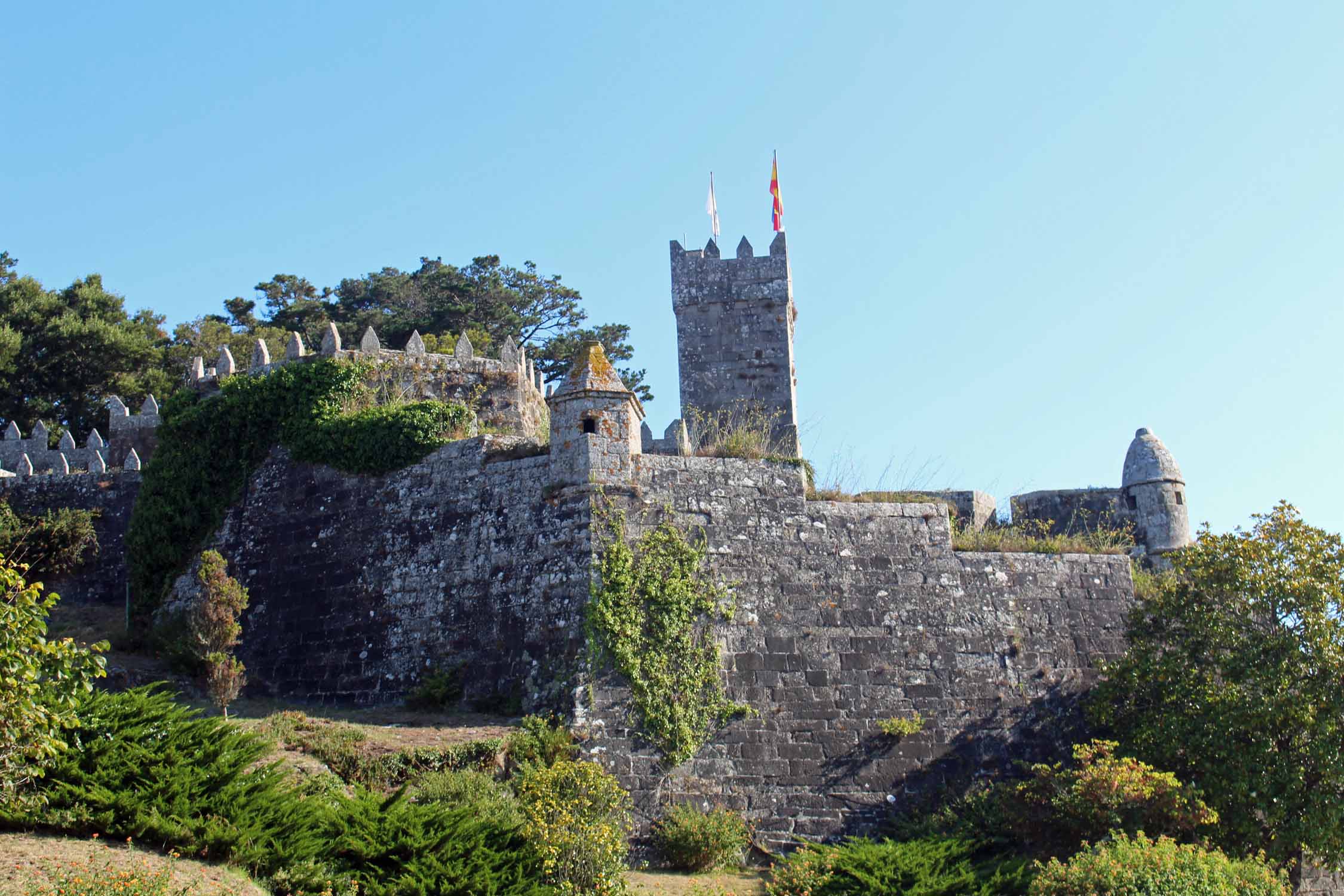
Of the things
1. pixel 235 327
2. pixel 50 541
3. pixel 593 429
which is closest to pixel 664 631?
pixel 593 429

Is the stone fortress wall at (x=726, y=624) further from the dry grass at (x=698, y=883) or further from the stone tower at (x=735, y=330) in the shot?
the stone tower at (x=735, y=330)

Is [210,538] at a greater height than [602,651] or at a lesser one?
greater

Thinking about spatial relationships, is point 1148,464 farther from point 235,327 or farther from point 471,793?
point 235,327

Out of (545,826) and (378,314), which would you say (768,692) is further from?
(378,314)

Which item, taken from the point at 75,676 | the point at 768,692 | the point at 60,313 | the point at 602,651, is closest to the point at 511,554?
the point at 602,651

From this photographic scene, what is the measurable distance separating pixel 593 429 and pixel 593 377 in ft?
2.52

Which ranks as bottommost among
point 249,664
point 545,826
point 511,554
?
point 545,826

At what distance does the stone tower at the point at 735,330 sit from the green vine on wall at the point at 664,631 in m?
10.2

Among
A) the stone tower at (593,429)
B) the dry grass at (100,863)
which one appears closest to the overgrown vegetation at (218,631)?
the stone tower at (593,429)

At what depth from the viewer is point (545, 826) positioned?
50.3ft

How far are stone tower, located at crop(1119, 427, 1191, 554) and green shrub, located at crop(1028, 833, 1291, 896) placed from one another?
10.7 metres

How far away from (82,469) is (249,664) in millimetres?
9260

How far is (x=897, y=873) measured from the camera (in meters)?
16.1

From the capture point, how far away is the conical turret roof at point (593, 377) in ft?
66.9
